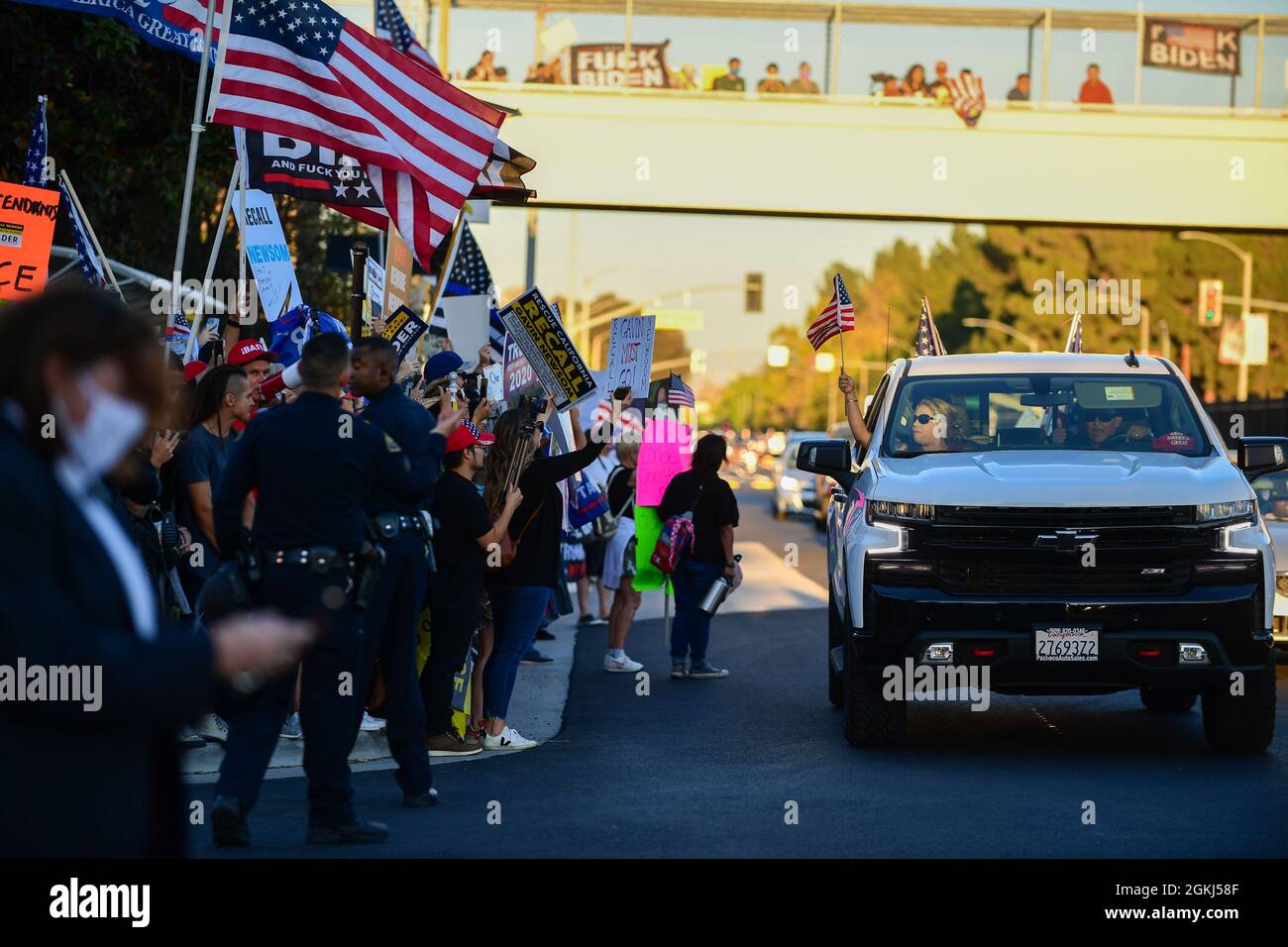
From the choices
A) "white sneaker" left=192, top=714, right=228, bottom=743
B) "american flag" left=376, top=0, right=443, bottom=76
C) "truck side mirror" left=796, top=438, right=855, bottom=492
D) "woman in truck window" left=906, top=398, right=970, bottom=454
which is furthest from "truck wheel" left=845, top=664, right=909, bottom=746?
"american flag" left=376, top=0, right=443, bottom=76

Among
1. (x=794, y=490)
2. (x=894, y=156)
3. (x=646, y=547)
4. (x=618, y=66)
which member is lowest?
(x=794, y=490)

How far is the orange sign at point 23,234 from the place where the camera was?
1128 centimetres

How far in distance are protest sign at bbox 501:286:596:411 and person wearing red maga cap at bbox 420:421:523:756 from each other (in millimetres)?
1897

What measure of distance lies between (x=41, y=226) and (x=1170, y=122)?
2401 cm

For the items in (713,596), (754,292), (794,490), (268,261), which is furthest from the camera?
(754,292)

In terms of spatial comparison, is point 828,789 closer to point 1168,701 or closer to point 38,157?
point 1168,701

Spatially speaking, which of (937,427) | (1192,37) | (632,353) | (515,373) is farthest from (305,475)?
(1192,37)

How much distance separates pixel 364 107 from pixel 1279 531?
7412 millimetres

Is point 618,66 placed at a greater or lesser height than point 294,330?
greater

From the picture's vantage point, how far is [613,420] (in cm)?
1534

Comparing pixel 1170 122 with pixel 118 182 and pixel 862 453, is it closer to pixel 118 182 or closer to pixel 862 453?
pixel 118 182

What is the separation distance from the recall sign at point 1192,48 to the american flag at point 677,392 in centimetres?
1721

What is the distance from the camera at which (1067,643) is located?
9289mm
